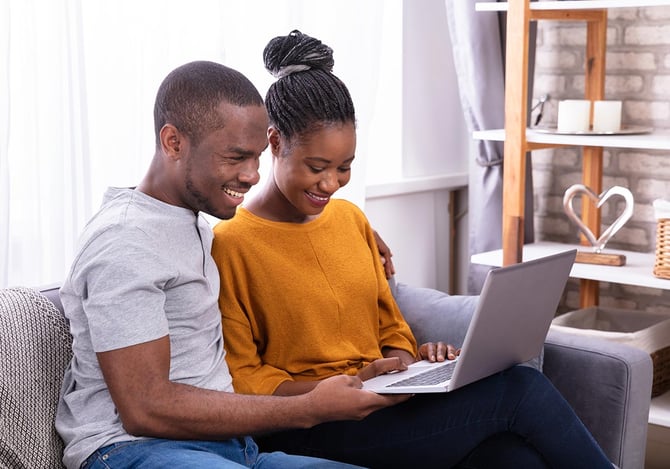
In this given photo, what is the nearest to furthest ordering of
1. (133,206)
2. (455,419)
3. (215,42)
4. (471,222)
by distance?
(133,206) < (455,419) < (215,42) < (471,222)

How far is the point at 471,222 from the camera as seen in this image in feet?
11.3

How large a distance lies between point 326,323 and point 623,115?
5.76 feet

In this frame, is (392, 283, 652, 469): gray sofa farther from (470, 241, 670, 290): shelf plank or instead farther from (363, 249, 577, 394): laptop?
(470, 241, 670, 290): shelf plank

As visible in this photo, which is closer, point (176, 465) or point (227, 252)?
point (176, 465)

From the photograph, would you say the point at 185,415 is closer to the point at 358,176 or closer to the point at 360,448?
the point at 360,448

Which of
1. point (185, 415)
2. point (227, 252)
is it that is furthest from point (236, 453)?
point (227, 252)

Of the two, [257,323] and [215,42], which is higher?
[215,42]

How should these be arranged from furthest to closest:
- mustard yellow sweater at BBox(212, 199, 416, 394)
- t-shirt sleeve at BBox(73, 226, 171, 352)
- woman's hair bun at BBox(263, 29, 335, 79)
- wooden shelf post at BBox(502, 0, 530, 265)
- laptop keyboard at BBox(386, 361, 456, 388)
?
1. wooden shelf post at BBox(502, 0, 530, 265)
2. woman's hair bun at BBox(263, 29, 335, 79)
3. mustard yellow sweater at BBox(212, 199, 416, 394)
4. laptop keyboard at BBox(386, 361, 456, 388)
5. t-shirt sleeve at BBox(73, 226, 171, 352)

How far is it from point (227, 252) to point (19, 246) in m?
0.67

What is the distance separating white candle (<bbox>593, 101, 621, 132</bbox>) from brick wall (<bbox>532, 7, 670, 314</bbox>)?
366 millimetres

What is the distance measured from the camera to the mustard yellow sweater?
5.89ft

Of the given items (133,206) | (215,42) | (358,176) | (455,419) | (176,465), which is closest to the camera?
(176,465)

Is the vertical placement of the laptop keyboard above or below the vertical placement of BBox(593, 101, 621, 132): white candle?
below

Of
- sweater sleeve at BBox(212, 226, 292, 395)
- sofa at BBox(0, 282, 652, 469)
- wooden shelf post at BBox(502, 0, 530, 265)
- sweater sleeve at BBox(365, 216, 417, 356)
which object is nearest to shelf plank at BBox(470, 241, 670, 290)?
wooden shelf post at BBox(502, 0, 530, 265)
